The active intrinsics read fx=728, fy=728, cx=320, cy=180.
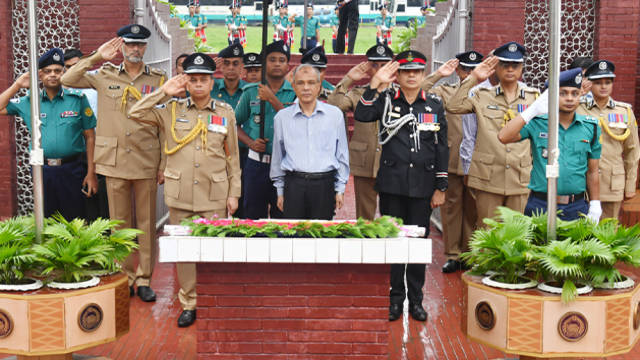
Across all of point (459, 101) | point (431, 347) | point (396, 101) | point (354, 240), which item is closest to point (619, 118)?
point (459, 101)

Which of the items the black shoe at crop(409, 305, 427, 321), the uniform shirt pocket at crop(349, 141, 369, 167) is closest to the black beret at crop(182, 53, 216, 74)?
the uniform shirt pocket at crop(349, 141, 369, 167)

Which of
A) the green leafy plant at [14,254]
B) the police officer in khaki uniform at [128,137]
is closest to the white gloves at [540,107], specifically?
the police officer in khaki uniform at [128,137]

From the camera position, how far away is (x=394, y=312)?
5418mm

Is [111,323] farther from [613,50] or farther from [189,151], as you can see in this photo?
[613,50]

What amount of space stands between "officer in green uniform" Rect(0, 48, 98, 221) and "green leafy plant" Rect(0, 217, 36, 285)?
183 centimetres

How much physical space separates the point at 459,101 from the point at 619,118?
1461 mm

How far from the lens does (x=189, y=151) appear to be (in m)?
5.25

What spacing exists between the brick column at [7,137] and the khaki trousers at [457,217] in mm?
4519

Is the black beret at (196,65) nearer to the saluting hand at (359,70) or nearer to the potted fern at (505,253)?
the saluting hand at (359,70)

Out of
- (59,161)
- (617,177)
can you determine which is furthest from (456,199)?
(59,161)

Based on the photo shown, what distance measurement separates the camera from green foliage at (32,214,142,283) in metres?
3.89

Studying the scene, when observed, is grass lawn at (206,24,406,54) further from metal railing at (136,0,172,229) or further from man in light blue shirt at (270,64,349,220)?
man in light blue shirt at (270,64,349,220)

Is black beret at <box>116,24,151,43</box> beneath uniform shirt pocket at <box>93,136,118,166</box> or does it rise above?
above

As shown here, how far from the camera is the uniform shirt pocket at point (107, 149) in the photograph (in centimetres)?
580
